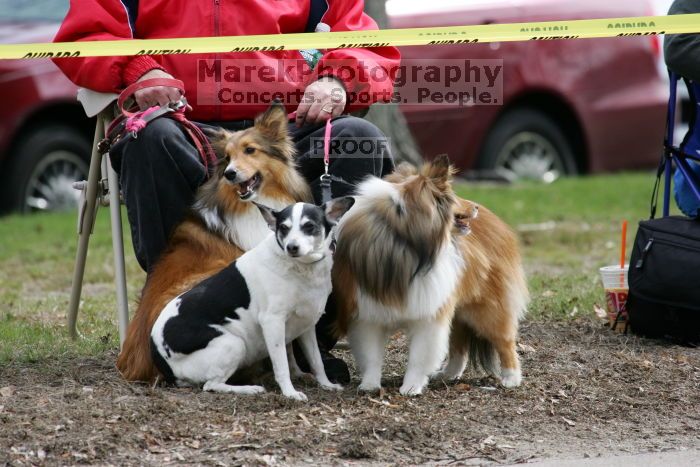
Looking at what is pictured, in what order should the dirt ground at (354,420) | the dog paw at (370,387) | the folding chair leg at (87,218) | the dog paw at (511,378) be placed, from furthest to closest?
the folding chair leg at (87,218) → the dog paw at (511,378) → the dog paw at (370,387) → the dirt ground at (354,420)

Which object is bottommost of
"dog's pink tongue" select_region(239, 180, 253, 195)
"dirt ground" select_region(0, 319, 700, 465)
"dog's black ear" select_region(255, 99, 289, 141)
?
"dirt ground" select_region(0, 319, 700, 465)

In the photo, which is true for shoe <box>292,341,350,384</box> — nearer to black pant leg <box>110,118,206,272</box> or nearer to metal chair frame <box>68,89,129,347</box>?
black pant leg <box>110,118,206,272</box>

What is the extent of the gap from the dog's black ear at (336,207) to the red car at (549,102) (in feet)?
20.0

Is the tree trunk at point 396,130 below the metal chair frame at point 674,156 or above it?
above

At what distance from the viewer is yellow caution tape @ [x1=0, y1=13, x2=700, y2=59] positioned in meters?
4.67

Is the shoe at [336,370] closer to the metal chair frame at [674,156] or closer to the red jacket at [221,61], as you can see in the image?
the red jacket at [221,61]

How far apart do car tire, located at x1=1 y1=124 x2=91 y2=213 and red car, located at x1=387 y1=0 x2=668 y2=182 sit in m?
3.12

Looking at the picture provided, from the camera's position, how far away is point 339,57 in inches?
198

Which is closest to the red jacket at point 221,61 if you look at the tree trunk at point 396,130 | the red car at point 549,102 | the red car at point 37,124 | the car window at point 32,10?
the tree trunk at point 396,130

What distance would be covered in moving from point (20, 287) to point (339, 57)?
3.65 meters

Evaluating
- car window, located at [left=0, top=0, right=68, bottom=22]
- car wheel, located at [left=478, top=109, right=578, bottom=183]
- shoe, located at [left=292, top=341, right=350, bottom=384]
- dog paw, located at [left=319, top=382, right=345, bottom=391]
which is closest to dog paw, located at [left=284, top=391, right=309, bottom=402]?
dog paw, located at [left=319, top=382, right=345, bottom=391]

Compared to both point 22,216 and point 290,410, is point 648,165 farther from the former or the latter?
point 290,410

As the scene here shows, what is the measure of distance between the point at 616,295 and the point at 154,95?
259 cm

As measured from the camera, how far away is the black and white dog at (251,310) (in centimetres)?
421
